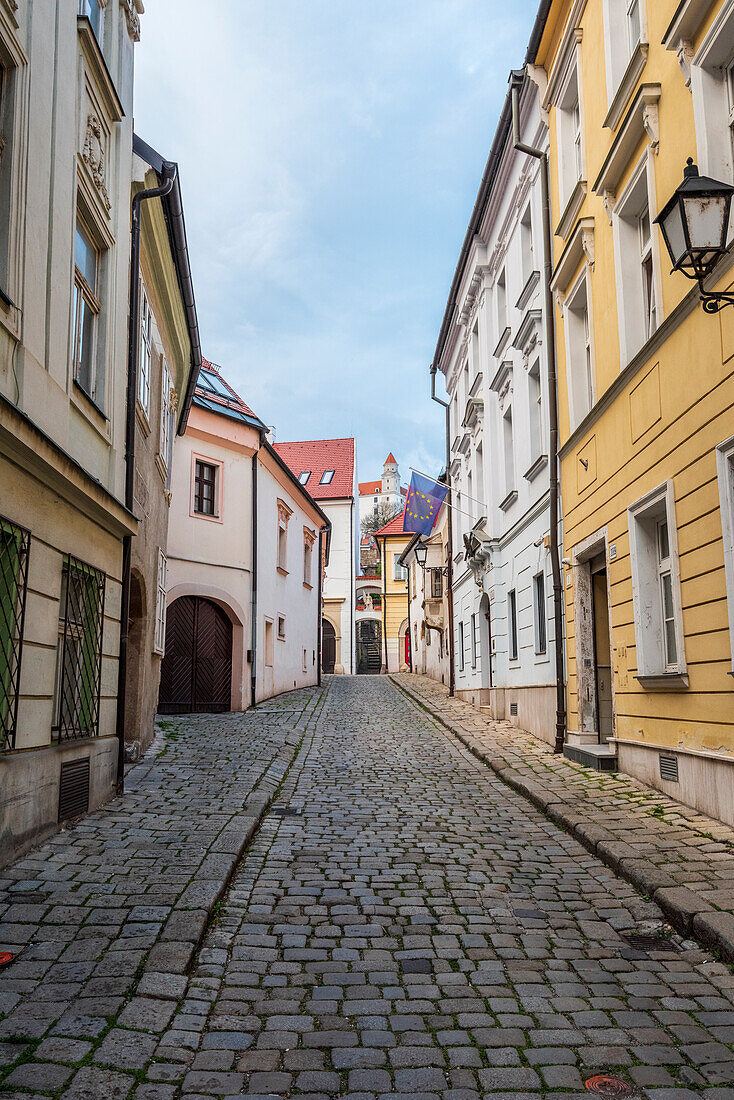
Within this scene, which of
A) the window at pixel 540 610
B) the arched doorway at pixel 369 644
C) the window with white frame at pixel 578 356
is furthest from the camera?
the arched doorway at pixel 369 644

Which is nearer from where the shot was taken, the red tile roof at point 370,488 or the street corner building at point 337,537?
the street corner building at point 337,537

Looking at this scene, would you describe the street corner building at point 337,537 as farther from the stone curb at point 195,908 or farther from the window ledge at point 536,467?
the stone curb at point 195,908

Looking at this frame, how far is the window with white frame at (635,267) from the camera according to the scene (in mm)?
9664

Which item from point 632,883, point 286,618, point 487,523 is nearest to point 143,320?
point 632,883

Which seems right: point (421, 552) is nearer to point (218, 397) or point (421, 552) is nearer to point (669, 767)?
point (218, 397)

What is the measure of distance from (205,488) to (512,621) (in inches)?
289

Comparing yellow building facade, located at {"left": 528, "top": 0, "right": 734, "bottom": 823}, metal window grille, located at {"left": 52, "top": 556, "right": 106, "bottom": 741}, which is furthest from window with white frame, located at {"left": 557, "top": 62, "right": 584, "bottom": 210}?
metal window grille, located at {"left": 52, "top": 556, "right": 106, "bottom": 741}

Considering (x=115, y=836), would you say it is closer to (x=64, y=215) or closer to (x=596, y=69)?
(x=64, y=215)

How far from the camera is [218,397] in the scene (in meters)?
21.1

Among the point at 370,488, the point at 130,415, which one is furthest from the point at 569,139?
the point at 370,488

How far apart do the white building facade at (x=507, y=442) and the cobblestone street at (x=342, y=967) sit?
666 cm

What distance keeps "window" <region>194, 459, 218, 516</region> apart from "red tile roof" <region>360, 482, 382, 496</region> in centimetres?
7315

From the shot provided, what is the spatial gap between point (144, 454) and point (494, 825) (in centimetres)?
645

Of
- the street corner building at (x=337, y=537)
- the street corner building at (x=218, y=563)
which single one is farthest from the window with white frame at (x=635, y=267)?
the street corner building at (x=337, y=537)
